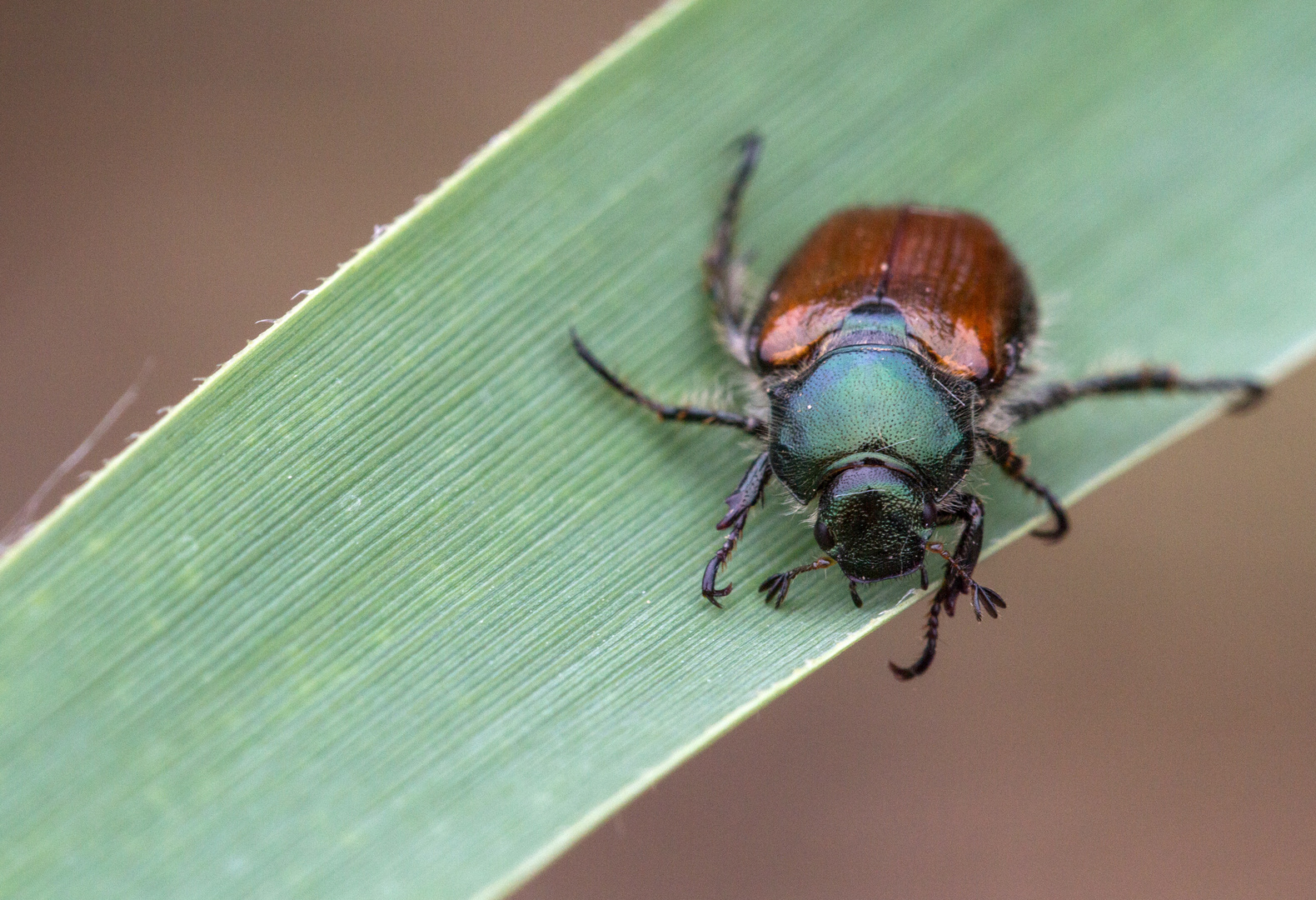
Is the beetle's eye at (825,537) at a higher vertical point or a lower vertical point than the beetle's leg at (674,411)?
lower

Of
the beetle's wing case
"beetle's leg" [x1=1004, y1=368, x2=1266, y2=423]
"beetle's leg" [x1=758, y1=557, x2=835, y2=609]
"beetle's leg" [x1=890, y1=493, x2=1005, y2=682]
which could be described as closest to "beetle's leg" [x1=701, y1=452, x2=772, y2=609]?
"beetle's leg" [x1=758, y1=557, x2=835, y2=609]

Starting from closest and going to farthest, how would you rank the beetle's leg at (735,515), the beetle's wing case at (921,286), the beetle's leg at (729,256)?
the beetle's leg at (735,515), the beetle's wing case at (921,286), the beetle's leg at (729,256)

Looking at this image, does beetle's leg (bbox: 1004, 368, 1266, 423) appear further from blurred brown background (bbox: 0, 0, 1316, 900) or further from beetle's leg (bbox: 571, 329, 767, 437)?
blurred brown background (bbox: 0, 0, 1316, 900)

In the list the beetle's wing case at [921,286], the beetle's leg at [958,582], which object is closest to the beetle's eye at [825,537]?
the beetle's leg at [958,582]

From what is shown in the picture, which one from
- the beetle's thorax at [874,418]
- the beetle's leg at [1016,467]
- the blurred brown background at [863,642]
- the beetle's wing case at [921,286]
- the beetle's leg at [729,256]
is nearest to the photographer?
→ the beetle's thorax at [874,418]

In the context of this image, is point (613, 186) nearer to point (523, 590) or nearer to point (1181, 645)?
point (523, 590)

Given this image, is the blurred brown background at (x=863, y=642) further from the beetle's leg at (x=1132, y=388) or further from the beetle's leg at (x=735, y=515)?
the beetle's leg at (x=735, y=515)

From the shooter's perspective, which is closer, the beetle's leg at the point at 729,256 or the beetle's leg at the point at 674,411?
the beetle's leg at the point at 674,411
